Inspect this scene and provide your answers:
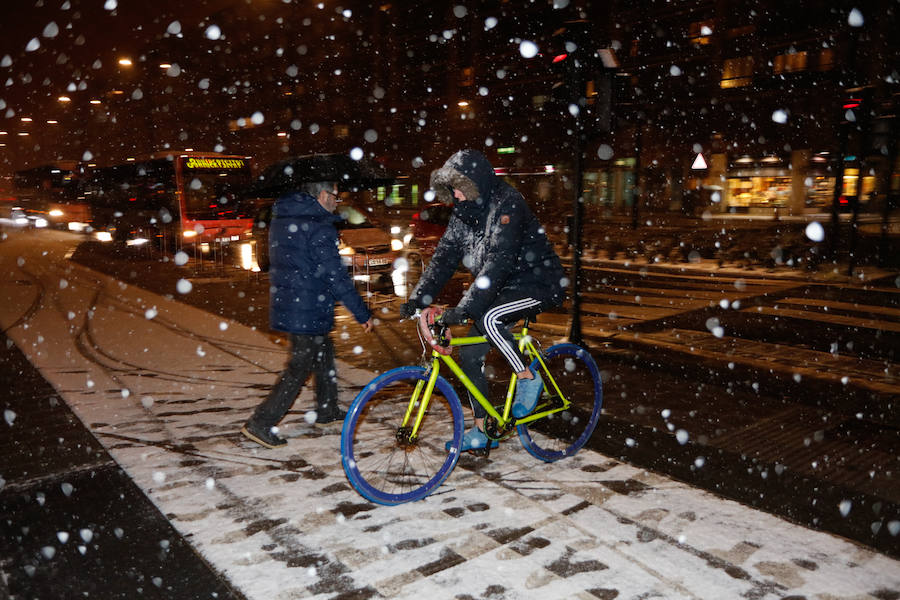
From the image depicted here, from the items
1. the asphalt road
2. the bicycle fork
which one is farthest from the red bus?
the bicycle fork

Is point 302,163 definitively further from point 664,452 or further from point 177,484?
point 664,452

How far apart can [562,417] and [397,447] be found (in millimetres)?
1608

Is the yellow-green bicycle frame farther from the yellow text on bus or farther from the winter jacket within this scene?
the yellow text on bus

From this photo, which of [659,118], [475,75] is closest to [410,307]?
[659,118]

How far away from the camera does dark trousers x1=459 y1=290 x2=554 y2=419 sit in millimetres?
3869

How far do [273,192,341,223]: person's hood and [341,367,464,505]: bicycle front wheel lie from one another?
1.30 metres

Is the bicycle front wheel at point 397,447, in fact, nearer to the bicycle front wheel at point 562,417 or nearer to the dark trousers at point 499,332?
the dark trousers at point 499,332

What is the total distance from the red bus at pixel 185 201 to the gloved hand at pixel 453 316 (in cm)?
1716

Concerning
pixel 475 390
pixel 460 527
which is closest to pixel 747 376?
pixel 475 390

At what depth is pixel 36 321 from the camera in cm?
955

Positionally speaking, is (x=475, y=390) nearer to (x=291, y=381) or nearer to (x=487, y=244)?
(x=487, y=244)

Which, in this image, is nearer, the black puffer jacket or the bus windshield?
the black puffer jacket

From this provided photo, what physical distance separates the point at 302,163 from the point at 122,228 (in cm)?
2299

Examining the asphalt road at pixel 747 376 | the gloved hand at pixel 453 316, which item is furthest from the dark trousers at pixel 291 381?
the asphalt road at pixel 747 376
